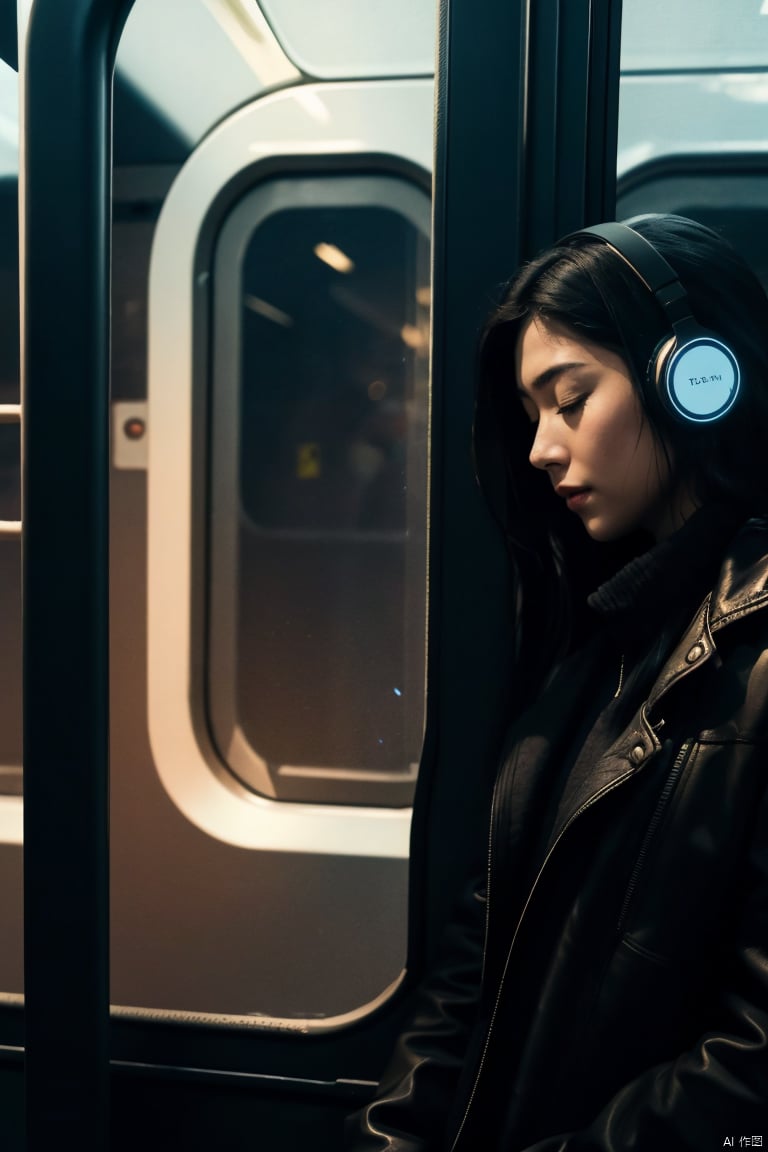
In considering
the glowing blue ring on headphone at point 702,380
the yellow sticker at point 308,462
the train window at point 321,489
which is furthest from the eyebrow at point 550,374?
the yellow sticker at point 308,462

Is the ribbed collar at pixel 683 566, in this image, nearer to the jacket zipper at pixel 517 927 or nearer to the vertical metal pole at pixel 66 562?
the jacket zipper at pixel 517 927

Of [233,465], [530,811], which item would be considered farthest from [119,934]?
[530,811]

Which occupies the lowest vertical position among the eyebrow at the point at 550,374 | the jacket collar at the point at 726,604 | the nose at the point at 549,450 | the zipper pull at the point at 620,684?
the zipper pull at the point at 620,684

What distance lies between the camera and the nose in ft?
3.06

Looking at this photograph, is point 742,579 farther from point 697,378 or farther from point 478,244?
point 478,244

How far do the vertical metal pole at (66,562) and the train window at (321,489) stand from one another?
2.18ft

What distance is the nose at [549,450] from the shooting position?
93cm

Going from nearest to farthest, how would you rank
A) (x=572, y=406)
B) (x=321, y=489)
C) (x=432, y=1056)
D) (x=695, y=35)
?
(x=572, y=406) → (x=432, y=1056) → (x=695, y=35) → (x=321, y=489)

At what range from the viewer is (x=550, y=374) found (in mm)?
931

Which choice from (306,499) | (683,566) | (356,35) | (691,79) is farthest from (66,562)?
(691,79)

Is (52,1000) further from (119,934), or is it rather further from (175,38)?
(175,38)

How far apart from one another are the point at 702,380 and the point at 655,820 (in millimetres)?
398

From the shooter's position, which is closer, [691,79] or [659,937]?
[659,937]

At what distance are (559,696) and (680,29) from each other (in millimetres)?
1019
